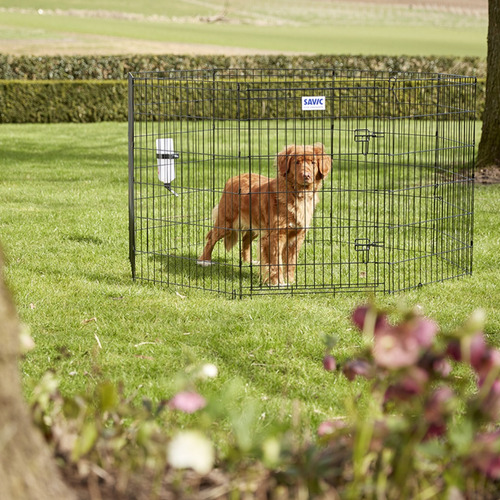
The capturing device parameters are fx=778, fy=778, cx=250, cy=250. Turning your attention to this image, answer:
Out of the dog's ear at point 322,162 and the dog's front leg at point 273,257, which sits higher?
the dog's ear at point 322,162

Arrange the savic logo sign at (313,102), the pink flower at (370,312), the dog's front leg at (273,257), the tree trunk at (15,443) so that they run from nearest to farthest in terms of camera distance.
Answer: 1. the tree trunk at (15,443)
2. the pink flower at (370,312)
3. the savic logo sign at (313,102)
4. the dog's front leg at (273,257)

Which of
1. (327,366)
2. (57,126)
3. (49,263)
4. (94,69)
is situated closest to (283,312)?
(49,263)

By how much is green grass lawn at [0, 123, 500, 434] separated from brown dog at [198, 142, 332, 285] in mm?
587

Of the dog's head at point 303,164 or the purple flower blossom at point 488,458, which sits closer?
the purple flower blossom at point 488,458

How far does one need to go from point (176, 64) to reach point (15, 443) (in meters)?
26.8

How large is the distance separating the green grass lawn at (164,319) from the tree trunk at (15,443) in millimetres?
819

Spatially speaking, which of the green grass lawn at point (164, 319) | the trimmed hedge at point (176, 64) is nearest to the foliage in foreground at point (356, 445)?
the green grass lawn at point (164, 319)

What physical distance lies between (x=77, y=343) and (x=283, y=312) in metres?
1.48

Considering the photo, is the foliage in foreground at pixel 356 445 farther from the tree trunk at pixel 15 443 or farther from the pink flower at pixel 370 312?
the tree trunk at pixel 15 443

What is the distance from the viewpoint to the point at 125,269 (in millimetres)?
6742

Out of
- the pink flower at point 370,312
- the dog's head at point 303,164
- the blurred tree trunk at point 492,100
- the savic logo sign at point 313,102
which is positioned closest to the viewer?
the pink flower at point 370,312

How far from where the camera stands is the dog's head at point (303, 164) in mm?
6078

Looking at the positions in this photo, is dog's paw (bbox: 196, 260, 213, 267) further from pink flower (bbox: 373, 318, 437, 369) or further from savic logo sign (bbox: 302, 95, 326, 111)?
pink flower (bbox: 373, 318, 437, 369)

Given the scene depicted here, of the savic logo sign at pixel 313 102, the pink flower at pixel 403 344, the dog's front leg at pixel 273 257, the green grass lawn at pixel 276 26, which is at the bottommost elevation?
the dog's front leg at pixel 273 257
